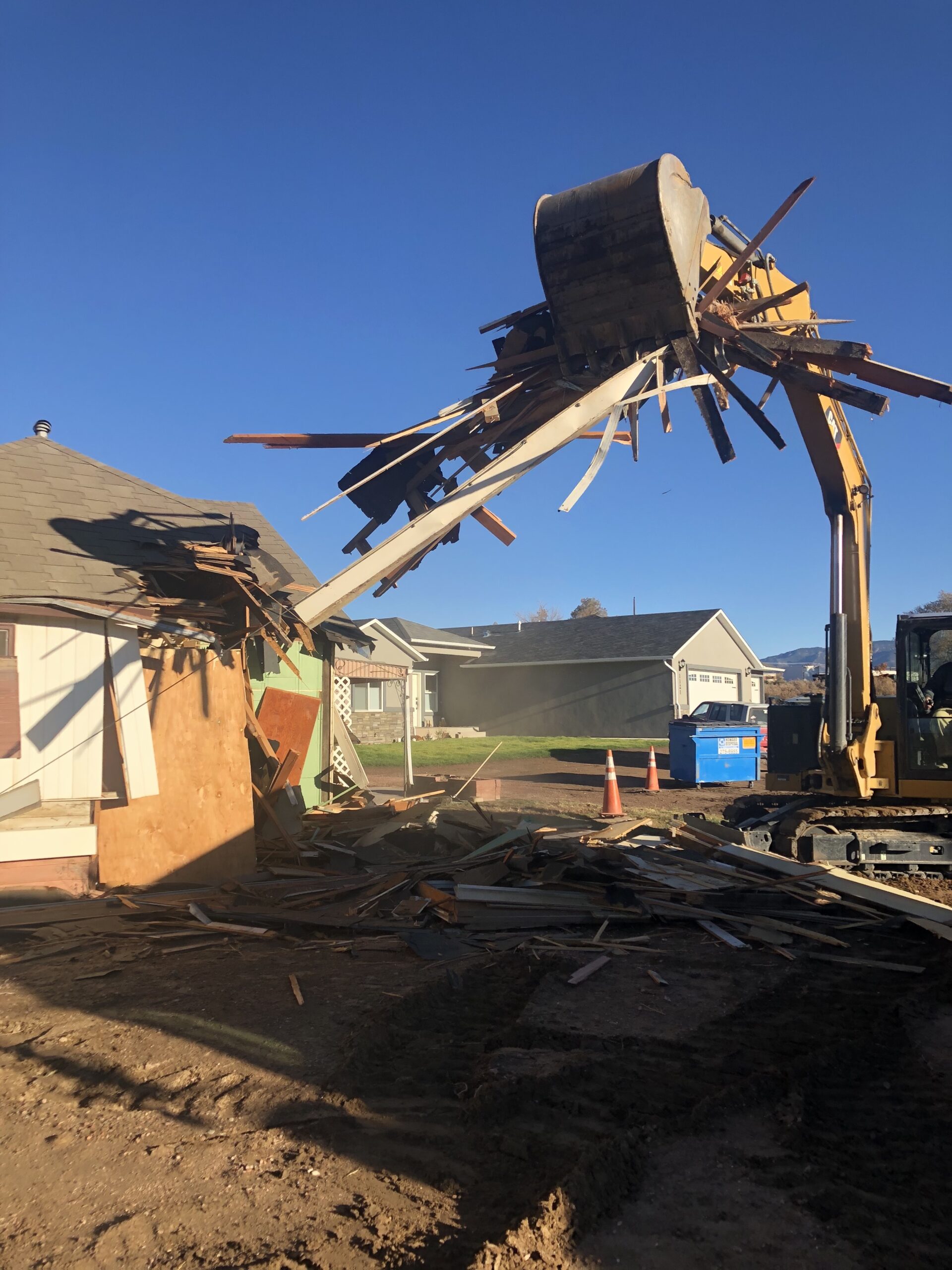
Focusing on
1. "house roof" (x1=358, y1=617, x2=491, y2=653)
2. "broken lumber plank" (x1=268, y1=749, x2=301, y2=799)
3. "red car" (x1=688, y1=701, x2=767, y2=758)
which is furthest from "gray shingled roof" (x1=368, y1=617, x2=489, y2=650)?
"broken lumber plank" (x1=268, y1=749, x2=301, y2=799)

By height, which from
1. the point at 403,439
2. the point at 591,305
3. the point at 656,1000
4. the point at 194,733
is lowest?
the point at 656,1000

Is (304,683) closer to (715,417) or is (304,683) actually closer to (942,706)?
(715,417)

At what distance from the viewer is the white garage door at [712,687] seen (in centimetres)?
3506

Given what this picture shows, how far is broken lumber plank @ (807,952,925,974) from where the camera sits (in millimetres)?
5734

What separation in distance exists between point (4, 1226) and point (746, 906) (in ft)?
19.2

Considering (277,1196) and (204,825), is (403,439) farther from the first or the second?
(277,1196)

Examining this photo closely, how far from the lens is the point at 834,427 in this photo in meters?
9.07

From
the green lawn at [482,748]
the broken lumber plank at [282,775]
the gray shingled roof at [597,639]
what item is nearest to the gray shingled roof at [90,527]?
the broken lumber plank at [282,775]

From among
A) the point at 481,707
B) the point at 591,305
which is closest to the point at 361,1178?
the point at 591,305

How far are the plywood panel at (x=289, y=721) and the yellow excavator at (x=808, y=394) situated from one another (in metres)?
5.63

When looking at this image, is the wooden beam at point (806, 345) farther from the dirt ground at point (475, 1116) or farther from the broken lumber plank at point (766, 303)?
the dirt ground at point (475, 1116)

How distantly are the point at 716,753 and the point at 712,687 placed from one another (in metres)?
20.0

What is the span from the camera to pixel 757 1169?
3.16m

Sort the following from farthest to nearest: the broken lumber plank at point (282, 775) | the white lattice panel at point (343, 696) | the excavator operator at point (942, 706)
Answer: the white lattice panel at point (343, 696)
the broken lumber plank at point (282, 775)
the excavator operator at point (942, 706)
